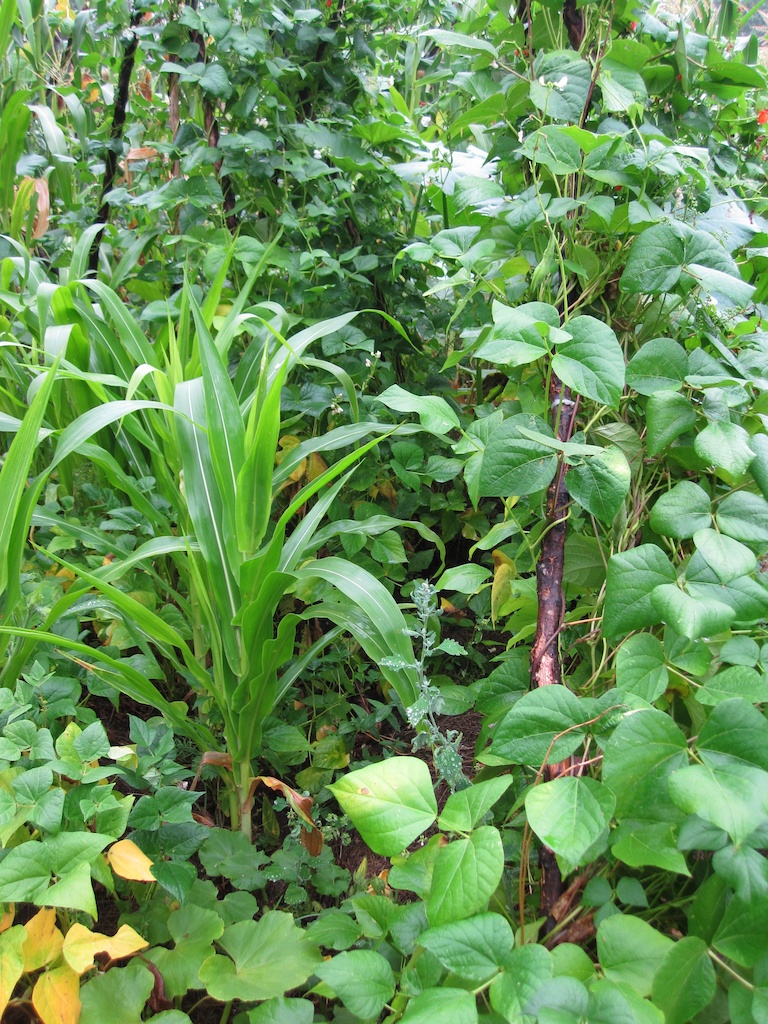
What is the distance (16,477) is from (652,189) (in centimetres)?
99

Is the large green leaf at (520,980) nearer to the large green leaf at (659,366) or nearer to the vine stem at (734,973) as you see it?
the vine stem at (734,973)

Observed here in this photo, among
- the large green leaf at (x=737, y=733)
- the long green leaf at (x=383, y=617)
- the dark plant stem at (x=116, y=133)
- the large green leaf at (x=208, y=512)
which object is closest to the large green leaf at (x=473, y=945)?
the large green leaf at (x=737, y=733)

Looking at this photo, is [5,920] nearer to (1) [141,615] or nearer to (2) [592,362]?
(1) [141,615]

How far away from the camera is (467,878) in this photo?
574 millimetres

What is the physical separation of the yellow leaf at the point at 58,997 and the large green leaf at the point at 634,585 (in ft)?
2.15

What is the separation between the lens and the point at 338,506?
4.44 ft

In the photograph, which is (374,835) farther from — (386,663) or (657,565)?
(657,565)

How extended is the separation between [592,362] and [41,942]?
2.80 ft

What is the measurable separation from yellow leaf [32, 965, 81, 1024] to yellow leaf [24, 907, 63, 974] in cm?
2

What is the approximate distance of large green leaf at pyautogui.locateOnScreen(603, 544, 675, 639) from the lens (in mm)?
659

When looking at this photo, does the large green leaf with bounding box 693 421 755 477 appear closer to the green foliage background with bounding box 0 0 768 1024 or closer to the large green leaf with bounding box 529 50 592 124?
the green foliage background with bounding box 0 0 768 1024

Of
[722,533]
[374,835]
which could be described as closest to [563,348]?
[722,533]

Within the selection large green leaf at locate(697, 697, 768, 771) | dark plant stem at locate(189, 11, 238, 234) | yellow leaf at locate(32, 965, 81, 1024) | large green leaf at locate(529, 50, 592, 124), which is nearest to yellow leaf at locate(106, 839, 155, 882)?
yellow leaf at locate(32, 965, 81, 1024)

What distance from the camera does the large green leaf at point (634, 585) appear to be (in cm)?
66
